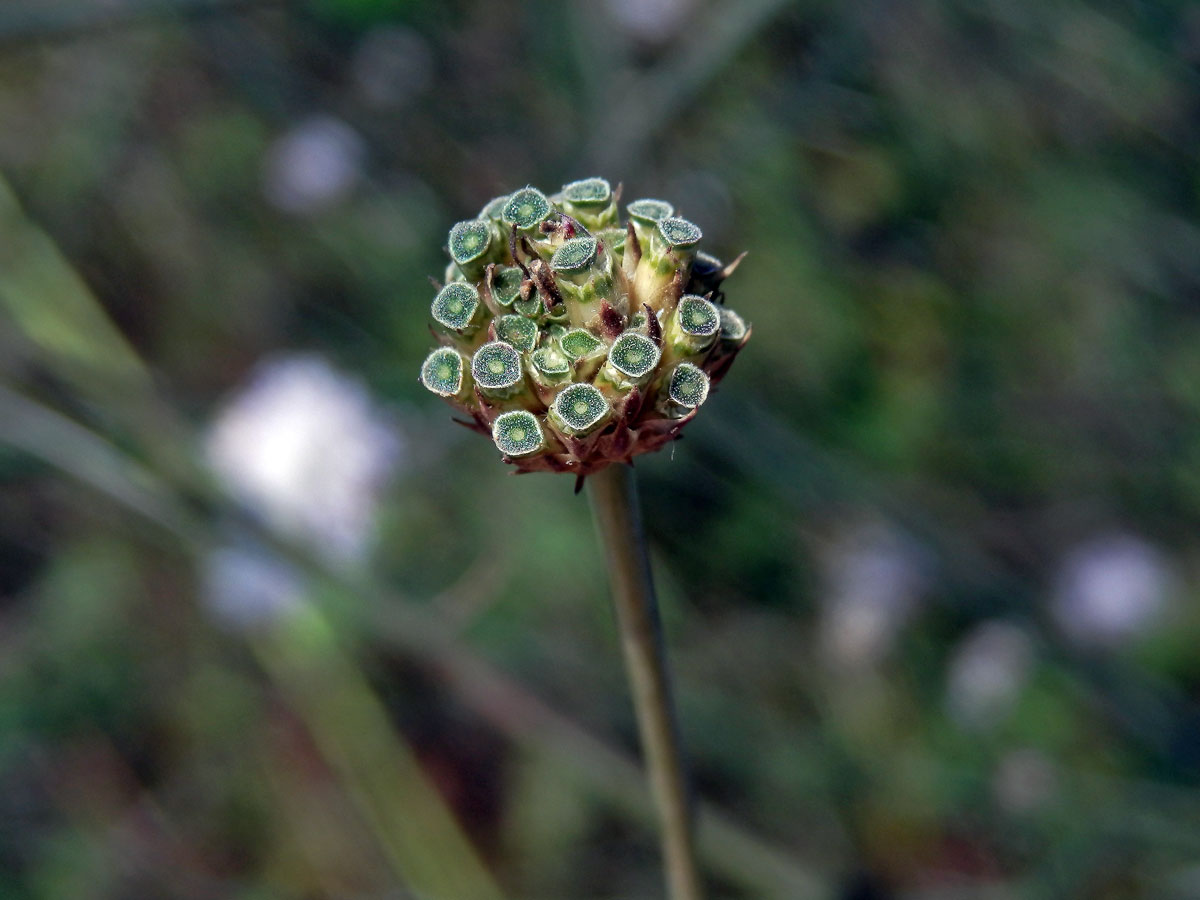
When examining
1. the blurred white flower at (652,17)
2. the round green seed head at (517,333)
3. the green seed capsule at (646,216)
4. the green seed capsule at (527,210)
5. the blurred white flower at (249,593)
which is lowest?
the round green seed head at (517,333)

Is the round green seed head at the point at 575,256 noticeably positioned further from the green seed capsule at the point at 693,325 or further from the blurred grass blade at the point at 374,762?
the blurred grass blade at the point at 374,762

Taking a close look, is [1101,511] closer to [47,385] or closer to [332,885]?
[332,885]

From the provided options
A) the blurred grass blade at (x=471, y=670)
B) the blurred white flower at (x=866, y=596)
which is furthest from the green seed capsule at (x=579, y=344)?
the blurred white flower at (x=866, y=596)

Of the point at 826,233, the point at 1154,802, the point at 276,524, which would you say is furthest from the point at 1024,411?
the point at 276,524

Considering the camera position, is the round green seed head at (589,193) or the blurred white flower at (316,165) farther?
the blurred white flower at (316,165)

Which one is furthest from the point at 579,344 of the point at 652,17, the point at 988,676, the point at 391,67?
the point at 652,17

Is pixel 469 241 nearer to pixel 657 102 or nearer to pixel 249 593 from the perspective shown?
pixel 657 102
